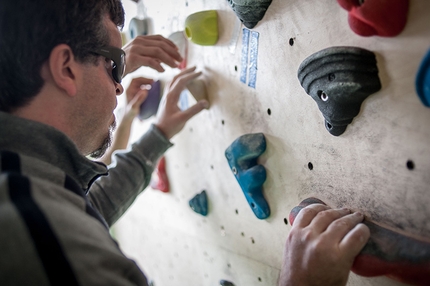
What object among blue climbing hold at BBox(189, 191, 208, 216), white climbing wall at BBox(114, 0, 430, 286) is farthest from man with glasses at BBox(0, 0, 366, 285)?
blue climbing hold at BBox(189, 191, 208, 216)

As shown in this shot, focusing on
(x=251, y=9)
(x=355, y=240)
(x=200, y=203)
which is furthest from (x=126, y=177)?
(x=355, y=240)

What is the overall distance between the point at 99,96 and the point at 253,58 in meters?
0.37

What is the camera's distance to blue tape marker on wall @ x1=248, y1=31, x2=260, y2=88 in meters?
0.85

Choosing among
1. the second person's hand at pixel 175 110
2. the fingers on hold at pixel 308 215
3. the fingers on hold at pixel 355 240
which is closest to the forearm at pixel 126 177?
the second person's hand at pixel 175 110

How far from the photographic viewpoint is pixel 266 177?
89 centimetres

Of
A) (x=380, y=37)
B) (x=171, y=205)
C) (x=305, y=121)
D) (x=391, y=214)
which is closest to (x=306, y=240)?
(x=391, y=214)

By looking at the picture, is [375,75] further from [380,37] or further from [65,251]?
[65,251]

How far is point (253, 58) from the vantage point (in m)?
0.86

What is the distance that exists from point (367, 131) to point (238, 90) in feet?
1.35

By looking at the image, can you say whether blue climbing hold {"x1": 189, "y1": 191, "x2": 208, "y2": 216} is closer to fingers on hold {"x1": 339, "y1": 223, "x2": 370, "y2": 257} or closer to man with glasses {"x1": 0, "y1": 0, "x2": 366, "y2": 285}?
man with glasses {"x1": 0, "y1": 0, "x2": 366, "y2": 285}

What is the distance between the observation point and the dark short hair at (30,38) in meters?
0.66

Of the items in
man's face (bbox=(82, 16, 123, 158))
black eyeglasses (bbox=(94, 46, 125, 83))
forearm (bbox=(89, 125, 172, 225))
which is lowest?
forearm (bbox=(89, 125, 172, 225))

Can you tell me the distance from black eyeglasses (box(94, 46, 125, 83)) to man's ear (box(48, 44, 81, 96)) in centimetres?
7

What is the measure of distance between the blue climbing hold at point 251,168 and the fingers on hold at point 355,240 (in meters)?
0.31
